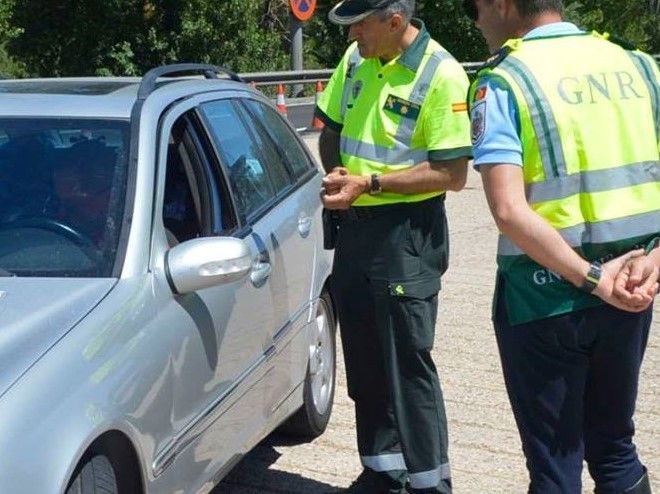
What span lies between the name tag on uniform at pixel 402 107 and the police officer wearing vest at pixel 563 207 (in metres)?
0.97

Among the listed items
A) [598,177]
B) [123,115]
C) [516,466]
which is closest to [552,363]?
[598,177]

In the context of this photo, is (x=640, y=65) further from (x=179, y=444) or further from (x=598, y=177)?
(x=179, y=444)

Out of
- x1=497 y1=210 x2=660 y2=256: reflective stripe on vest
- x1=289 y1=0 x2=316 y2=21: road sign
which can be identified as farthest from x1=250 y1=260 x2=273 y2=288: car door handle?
x1=289 y1=0 x2=316 y2=21: road sign

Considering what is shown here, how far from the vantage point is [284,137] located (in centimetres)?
552

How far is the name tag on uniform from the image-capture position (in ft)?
14.0

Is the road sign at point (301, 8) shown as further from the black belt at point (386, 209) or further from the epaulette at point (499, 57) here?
the epaulette at point (499, 57)

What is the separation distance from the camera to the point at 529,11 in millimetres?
3152

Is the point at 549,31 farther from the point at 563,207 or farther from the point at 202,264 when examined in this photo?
the point at 202,264

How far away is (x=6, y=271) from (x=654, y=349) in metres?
4.38

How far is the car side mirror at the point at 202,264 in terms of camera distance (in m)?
3.60

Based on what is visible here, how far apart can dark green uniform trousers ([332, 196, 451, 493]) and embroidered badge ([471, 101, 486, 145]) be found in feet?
3.91

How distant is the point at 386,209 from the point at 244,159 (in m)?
0.69

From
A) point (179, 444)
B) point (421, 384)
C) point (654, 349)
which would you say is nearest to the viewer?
point (179, 444)

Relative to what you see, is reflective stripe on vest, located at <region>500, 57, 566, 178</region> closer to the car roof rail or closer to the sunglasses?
the sunglasses
